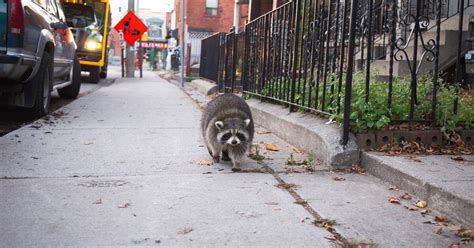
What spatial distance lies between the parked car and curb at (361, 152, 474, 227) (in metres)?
4.41

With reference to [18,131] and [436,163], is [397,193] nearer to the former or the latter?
[436,163]

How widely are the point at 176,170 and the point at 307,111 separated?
2.22 m

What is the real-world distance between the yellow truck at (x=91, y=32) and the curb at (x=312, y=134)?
11.7 meters

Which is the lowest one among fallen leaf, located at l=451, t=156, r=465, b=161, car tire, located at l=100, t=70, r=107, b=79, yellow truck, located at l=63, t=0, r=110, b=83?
fallen leaf, located at l=451, t=156, r=465, b=161

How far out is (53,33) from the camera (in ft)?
26.0

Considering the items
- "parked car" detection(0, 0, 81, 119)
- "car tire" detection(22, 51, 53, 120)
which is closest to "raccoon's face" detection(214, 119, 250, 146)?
"parked car" detection(0, 0, 81, 119)

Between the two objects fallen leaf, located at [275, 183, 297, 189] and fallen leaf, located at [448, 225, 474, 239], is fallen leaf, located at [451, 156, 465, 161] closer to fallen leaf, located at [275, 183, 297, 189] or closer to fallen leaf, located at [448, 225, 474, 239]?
fallen leaf, located at [448, 225, 474, 239]

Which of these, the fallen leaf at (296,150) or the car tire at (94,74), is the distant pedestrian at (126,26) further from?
the fallen leaf at (296,150)

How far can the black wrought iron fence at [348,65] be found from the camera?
4906 millimetres

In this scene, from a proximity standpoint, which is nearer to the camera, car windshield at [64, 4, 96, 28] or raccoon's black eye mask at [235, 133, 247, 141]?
raccoon's black eye mask at [235, 133, 247, 141]

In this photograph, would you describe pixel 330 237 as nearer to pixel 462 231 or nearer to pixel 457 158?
pixel 462 231

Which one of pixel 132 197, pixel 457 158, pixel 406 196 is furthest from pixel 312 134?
pixel 132 197

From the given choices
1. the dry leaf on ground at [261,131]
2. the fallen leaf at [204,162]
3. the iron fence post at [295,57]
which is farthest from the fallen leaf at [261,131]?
the fallen leaf at [204,162]

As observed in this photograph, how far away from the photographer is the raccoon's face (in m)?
4.77
